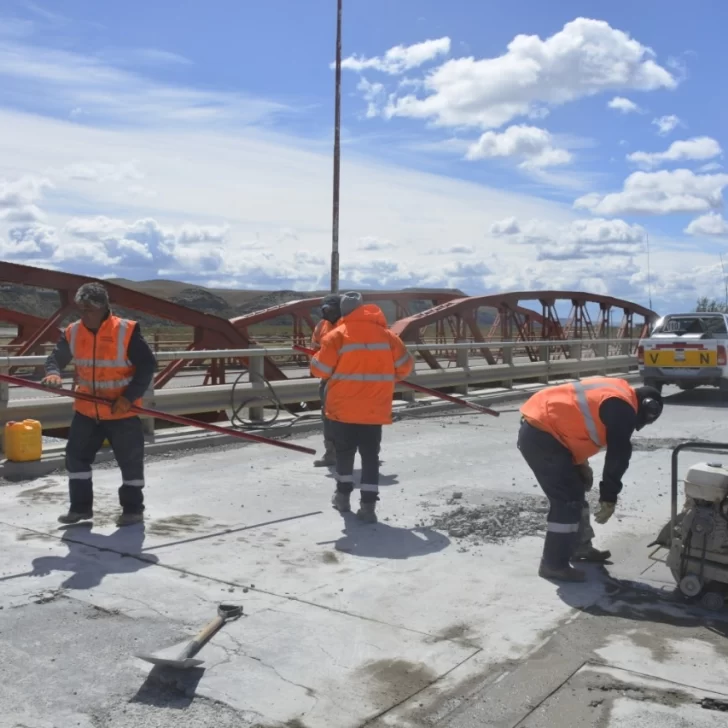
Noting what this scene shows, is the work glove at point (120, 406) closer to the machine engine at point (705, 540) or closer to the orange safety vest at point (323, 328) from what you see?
the orange safety vest at point (323, 328)

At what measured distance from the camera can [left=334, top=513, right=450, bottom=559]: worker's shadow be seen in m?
6.19

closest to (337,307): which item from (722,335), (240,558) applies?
(240,558)

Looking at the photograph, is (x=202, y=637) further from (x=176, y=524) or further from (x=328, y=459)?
(x=328, y=459)

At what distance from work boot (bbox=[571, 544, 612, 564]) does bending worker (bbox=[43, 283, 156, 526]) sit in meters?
3.15

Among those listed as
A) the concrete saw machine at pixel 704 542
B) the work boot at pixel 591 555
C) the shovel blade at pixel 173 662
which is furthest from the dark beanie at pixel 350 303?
the shovel blade at pixel 173 662

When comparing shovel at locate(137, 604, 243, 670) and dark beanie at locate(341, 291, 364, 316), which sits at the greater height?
dark beanie at locate(341, 291, 364, 316)

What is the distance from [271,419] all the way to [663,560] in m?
6.91

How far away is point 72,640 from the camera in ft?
14.5

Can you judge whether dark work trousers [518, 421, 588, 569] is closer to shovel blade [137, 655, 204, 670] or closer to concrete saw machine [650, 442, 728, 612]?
concrete saw machine [650, 442, 728, 612]

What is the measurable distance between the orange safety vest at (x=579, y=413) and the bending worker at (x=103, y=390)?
292cm

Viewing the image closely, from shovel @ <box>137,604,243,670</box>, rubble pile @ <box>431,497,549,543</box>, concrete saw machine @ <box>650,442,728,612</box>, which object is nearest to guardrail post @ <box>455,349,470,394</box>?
rubble pile @ <box>431,497,549,543</box>

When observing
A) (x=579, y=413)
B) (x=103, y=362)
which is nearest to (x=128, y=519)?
(x=103, y=362)

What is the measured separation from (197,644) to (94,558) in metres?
1.87

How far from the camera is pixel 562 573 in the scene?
5.59m
